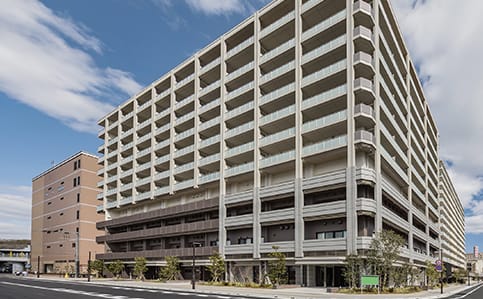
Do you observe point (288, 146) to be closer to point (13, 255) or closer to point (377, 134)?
point (377, 134)

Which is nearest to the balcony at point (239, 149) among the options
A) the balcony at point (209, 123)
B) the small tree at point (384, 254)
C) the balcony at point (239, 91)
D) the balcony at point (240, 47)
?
the balcony at point (209, 123)

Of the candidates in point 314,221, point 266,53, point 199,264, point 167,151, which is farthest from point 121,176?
point 314,221

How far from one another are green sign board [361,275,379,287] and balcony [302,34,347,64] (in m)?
26.0

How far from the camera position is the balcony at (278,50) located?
196 feet

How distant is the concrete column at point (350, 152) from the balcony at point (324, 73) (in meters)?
1.19

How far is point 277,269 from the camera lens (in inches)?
2050

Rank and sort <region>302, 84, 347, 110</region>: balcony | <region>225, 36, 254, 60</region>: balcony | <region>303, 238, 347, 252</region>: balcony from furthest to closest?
<region>225, 36, 254, 60</region>: balcony < <region>302, 84, 347, 110</region>: balcony < <region>303, 238, 347, 252</region>: balcony

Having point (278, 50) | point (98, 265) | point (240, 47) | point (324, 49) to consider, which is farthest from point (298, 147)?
point (98, 265)

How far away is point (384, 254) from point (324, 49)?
24684 mm

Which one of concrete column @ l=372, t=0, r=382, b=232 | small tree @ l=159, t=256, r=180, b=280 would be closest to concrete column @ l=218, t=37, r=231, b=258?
small tree @ l=159, t=256, r=180, b=280

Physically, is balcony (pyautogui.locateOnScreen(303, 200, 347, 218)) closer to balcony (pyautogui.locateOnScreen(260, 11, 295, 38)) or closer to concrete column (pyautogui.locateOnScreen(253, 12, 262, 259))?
concrete column (pyautogui.locateOnScreen(253, 12, 262, 259))

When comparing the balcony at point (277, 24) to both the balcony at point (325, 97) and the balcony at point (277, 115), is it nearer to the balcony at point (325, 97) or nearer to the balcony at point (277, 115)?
the balcony at point (277, 115)

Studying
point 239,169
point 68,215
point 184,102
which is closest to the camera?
point 239,169

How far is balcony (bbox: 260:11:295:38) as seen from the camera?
197 ft
